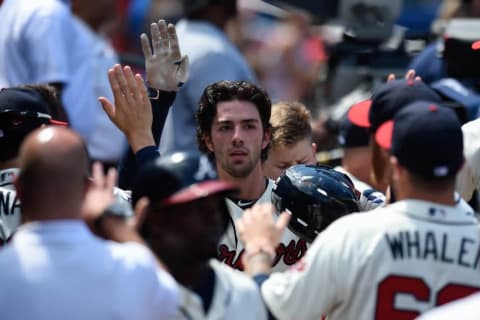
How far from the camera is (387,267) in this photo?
4414 millimetres

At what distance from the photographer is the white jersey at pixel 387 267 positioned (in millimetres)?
4418

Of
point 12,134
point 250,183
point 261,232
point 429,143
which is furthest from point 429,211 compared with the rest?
point 12,134

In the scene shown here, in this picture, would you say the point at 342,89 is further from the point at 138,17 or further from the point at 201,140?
the point at 201,140

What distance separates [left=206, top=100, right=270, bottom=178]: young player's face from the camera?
586cm

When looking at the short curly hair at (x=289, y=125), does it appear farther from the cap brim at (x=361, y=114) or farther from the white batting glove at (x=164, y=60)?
the cap brim at (x=361, y=114)

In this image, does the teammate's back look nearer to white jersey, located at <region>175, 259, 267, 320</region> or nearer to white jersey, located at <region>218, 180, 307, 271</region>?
white jersey, located at <region>175, 259, 267, 320</region>

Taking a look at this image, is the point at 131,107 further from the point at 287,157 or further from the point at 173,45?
the point at 287,157

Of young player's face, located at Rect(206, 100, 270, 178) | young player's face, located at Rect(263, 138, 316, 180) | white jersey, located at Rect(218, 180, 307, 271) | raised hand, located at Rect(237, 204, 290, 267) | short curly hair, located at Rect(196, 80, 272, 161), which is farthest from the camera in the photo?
young player's face, located at Rect(263, 138, 316, 180)

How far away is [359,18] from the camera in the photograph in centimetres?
872

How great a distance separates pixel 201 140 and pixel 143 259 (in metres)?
2.27

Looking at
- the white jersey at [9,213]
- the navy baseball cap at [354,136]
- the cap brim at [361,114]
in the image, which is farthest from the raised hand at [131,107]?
the navy baseball cap at [354,136]

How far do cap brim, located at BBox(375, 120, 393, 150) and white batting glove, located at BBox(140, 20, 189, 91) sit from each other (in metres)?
1.27

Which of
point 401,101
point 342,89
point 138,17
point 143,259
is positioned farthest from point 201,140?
point 138,17

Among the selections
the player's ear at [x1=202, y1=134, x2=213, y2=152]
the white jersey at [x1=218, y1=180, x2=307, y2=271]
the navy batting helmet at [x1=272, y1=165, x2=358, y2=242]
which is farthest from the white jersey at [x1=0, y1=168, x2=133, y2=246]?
the player's ear at [x1=202, y1=134, x2=213, y2=152]
